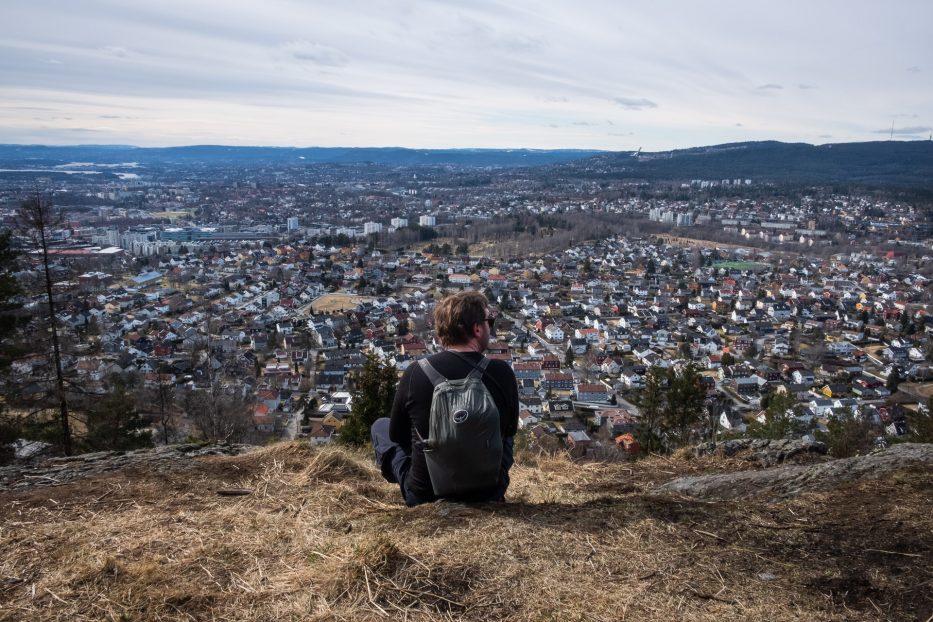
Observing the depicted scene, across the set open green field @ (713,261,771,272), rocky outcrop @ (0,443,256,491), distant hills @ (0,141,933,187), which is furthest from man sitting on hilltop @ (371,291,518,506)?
distant hills @ (0,141,933,187)

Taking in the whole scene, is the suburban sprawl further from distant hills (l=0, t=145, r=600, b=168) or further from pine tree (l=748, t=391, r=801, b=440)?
distant hills (l=0, t=145, r=600, b=168)

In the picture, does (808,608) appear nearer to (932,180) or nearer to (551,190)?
(551,190)

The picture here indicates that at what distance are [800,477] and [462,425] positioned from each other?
1.91m

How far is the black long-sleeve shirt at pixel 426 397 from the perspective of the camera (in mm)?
2307

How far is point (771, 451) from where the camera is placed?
3.87m

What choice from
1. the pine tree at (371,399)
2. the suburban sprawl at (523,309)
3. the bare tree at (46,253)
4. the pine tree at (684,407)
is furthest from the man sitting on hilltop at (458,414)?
the pine tree at (684,407)

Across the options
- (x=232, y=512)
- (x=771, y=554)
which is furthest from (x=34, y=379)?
(x=771, y=554)

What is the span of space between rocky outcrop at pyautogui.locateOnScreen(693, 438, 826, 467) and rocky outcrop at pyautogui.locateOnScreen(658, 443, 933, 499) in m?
0.53

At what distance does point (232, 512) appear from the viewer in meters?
A: 2.73

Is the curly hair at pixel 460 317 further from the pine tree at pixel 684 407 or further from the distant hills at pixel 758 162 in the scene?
the distant hills at pixel 758 162

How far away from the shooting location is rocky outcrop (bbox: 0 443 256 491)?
3.49 meters

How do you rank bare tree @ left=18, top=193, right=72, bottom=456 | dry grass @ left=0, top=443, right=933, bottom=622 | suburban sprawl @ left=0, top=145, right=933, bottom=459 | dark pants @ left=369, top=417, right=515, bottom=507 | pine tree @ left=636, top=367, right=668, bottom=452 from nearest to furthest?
1. dry grass @ left=0, top=443, right=933, bottom=622
2. dark pants @ left=369, top=417, right=515, bottom=507
3. bare tree @ left=18, top=193, right=72, bottom=456
4. pine tree @ left=636, top=367, right=668, bottom=452
5. suburban sprawl @ left=0, top=145, right=933, bottom=459

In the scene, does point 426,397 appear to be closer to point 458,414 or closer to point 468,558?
point 458,414

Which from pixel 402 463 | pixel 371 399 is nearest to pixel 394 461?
pixel 402 463
